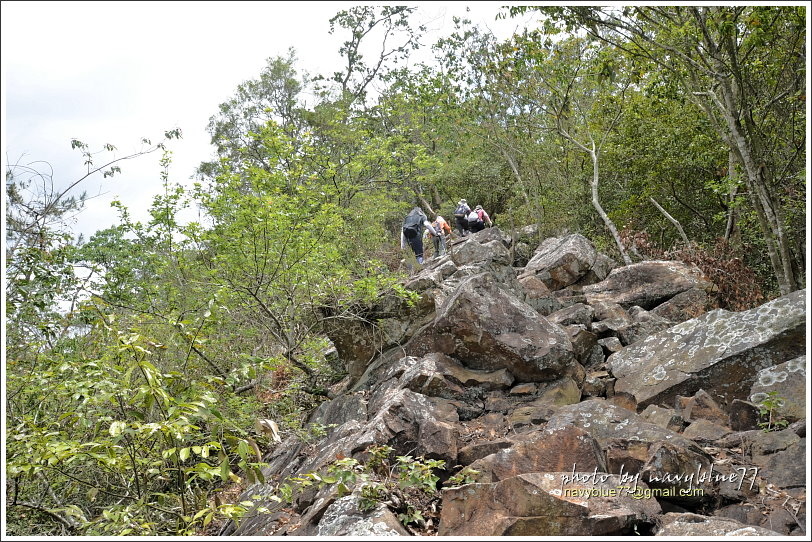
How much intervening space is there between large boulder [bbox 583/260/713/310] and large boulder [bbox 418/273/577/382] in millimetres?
3668

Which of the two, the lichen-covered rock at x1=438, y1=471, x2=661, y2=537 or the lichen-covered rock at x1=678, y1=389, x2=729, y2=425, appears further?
the lichen-covered rock at x1=678, y1=389, x2=729, y2=425

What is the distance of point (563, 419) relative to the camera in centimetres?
565

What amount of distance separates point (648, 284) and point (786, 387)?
6.14 metres

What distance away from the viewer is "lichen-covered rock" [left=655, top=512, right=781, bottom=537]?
3432mm

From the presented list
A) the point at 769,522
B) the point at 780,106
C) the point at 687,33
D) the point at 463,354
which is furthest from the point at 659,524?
the point at 780,106

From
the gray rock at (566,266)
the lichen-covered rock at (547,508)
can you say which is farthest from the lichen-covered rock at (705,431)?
the gray rock at (566,266)

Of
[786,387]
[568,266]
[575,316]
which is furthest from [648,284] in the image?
[786,387]

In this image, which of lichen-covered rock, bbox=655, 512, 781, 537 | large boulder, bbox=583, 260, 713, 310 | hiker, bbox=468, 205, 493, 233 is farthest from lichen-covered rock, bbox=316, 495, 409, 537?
hiker, bbox=468, 205, 493, 233

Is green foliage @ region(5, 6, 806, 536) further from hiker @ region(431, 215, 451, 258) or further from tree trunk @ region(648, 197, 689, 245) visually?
hiker @ region(431, 215, 451, 258)

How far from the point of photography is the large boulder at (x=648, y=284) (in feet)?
36.2

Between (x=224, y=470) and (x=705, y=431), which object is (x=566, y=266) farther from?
(x=224, y=470)

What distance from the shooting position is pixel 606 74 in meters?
6.90

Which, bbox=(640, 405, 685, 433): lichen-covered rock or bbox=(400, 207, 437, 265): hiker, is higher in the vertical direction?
bbox=(400, 207, 437, 265): hiker

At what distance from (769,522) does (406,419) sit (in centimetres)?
307
